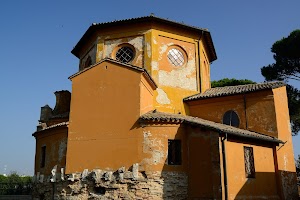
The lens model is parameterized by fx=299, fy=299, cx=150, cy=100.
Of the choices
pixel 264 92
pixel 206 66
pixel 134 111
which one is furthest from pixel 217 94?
pixel 134 111

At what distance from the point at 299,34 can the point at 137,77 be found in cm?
1709

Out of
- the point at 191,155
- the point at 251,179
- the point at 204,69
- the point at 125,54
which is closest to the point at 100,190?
the point at 191,155

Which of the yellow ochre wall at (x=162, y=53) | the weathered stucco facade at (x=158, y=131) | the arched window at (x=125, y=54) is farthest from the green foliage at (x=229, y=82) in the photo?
the arched window at (x=125, y=54)

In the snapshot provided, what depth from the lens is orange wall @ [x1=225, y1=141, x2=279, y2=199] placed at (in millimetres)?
12859

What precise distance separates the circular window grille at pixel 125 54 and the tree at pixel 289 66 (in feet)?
49.3

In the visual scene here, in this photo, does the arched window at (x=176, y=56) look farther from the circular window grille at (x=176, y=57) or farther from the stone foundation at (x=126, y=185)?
the stone foundation at (x=126, y=185)

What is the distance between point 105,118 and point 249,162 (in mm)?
7067

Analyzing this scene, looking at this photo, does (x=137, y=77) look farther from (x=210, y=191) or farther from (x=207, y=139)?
(x=210, y=191)

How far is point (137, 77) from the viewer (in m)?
14.5

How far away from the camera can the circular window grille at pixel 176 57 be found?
1795 cm

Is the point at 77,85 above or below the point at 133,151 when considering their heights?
above

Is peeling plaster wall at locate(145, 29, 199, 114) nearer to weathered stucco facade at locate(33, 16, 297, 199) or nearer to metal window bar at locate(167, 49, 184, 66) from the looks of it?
weathered stucco facade at locate(33, 16, 297, 199)

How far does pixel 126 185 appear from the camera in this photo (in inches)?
508

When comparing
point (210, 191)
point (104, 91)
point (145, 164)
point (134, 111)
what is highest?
point (104, 91)
